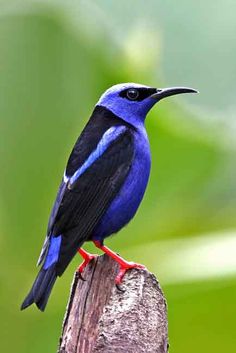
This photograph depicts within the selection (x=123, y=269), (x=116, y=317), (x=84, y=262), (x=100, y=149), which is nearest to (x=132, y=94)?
(x=100, y=149)

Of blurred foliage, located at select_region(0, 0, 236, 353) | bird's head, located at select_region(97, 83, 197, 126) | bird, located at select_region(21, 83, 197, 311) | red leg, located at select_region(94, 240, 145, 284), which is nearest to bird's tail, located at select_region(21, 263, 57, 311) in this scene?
bird, located at select_region(21, 83, 197, 311)

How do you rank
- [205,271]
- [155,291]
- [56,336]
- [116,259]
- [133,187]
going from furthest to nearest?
[56,336] < [205,271] < [133,187] < [116,259] < [155,291]

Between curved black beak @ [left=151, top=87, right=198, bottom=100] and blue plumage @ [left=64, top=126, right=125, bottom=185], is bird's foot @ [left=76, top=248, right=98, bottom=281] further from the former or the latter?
curved black beak @ [left=151, top=87, right=198, bottom=100]

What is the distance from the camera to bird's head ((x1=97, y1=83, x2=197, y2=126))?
3344mm

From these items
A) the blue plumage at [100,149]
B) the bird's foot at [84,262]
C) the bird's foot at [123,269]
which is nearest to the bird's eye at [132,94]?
the blue plumage at [100,149]

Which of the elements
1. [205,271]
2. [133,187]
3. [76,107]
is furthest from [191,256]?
[76,107]

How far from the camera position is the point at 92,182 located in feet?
10.0

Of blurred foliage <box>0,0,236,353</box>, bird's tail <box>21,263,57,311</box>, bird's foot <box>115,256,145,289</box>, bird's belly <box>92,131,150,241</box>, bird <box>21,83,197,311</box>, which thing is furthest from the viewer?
blurred foliage <box>0,0,236,353</box>

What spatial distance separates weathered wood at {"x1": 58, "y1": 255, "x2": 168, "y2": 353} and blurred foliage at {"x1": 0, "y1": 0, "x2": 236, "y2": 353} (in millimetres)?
880

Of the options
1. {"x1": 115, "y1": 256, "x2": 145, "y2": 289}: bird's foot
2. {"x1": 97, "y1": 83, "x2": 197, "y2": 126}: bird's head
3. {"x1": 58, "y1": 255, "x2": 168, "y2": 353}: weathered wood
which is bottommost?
{"x1": 58, "y1": 255, "x2": 168, "y2": 353}: weathered wood

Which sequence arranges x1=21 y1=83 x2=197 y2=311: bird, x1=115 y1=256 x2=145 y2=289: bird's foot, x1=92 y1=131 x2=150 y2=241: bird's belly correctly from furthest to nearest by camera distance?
x1=92 y1=131 x2=150 y2=241: bird's belly
x1=21 y1=83 x2=197 y2=311: bird
x1=115 y1=256 x2=145 y2=289: bird's foot

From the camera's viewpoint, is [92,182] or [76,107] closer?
[92,182]

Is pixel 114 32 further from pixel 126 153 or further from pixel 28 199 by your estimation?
pixel 126 153

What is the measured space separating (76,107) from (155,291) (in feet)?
5.29
